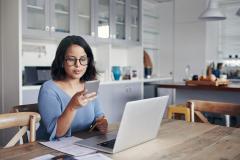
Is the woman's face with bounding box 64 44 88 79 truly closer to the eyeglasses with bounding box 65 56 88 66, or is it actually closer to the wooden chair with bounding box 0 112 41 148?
the eyeglasses with bounding box 65 56 88 66

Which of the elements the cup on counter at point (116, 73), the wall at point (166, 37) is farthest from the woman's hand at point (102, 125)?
the wall at point (166, 37)

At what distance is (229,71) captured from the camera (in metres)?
5.12

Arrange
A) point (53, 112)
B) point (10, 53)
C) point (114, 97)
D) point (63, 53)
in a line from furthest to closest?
point (114, 97)
point (10, 53)
point (63, 53)
point (53, 112)

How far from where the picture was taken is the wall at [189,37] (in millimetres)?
5020

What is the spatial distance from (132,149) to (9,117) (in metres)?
0.57

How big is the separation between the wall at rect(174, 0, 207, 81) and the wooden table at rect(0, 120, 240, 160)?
3789mm

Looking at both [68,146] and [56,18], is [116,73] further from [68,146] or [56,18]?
[68,146]

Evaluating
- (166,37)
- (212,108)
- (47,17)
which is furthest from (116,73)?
(212,108)

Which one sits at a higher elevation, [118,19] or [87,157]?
[118,19]

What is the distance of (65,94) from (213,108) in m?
0.99

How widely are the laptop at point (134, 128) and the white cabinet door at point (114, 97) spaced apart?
2473 mm

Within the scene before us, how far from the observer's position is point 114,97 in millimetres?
3967

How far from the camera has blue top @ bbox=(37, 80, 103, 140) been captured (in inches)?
50.8

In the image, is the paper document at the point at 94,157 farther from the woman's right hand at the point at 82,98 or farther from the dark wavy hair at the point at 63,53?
the dark wavy hair at the point at 63,53
